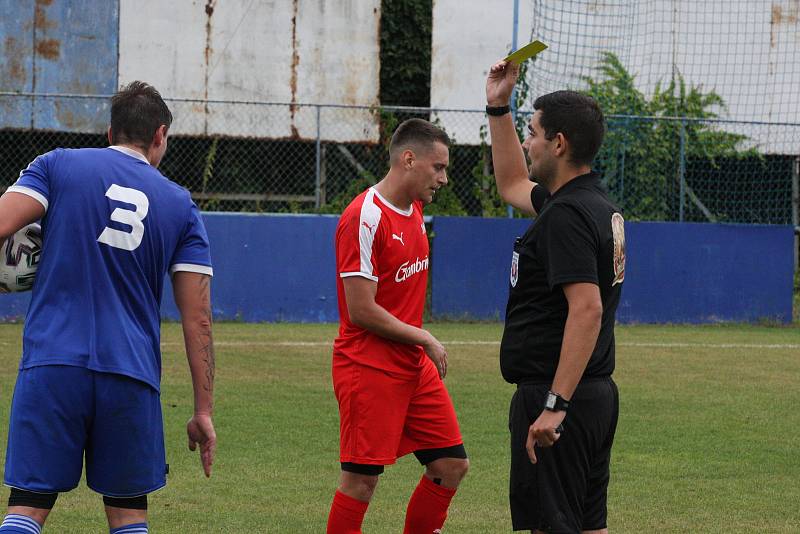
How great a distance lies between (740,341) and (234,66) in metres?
9.57

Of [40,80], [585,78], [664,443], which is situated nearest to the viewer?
[664,443]

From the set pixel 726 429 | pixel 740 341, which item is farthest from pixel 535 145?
pixel 740 341

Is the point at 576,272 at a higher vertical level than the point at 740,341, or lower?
higher

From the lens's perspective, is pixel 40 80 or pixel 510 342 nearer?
pixel 510 342

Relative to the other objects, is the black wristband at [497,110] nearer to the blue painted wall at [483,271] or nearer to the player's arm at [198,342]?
the player's arm at [198,342]

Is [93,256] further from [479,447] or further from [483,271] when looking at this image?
[483,271]

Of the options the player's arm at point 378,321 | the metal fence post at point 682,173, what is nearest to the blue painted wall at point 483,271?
the metal fence post at point 682,173

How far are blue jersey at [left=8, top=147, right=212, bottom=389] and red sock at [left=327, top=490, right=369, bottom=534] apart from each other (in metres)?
1.47

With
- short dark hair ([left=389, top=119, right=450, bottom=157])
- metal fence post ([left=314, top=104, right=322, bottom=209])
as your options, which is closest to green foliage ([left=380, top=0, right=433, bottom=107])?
metal fence post ([left=314, top=104, right=322, bottom=209])

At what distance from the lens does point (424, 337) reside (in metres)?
5.13

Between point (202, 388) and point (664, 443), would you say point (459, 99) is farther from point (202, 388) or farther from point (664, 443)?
point (202, 388)

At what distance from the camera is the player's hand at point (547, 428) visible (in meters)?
4.01

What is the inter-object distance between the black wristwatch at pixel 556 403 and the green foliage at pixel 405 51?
60.2ft

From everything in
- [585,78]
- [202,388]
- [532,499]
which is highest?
[585,78]
